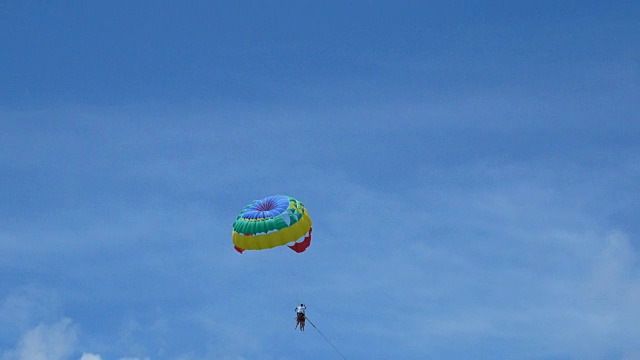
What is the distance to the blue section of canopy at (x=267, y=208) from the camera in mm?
169000

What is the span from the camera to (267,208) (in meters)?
171

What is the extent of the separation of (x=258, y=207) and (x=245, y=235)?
3489 mm

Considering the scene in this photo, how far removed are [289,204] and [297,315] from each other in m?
10.8

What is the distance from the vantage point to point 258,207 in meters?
171

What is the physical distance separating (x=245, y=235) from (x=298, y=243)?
234 inches

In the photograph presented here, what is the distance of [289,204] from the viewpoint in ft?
559

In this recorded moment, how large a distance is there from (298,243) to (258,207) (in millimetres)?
5279

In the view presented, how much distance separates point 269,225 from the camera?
168000 millimetres

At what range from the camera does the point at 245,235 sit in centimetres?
16925

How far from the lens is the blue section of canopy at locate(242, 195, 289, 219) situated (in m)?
169

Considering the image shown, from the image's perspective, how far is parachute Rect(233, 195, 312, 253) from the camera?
552ft

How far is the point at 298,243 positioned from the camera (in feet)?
566

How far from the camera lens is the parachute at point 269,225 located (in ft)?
552

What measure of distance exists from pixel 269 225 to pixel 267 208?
A: 10.0 ft
